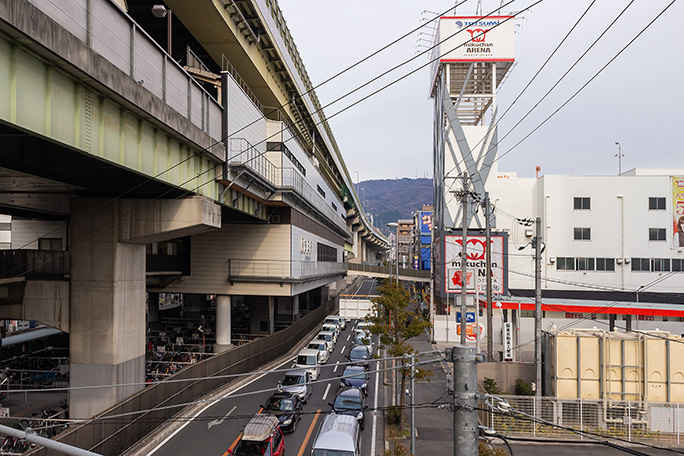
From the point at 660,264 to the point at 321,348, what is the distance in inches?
1425

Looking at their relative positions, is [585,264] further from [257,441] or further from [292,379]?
[257,441]

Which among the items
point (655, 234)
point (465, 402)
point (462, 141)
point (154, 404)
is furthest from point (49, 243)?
point (655, 234)

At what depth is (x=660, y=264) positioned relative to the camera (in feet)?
159

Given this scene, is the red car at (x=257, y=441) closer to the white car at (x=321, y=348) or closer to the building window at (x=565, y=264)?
the white car at (x=321, y=348)

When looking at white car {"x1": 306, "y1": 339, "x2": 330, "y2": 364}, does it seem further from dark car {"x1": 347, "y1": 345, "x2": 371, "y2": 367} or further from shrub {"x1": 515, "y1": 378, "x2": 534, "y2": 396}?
shrub {"x1": 515, "y1": 378, "x2": 534, "y2": 396}

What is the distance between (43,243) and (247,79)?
47.8 ft

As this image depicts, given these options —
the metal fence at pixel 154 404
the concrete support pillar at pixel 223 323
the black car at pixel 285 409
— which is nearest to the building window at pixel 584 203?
the metal fence at pixel 154 404

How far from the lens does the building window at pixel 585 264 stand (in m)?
49.1

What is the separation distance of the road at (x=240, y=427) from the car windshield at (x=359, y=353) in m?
4.64

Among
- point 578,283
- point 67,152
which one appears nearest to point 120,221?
point 67,152

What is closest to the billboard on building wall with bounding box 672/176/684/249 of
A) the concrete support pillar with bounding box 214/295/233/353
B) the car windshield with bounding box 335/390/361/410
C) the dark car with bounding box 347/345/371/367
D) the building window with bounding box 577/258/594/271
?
the building window with bounding box 577/258/594/271

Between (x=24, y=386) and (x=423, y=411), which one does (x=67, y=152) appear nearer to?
(x=423, y=411)

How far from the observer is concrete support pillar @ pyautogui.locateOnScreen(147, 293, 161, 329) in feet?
131

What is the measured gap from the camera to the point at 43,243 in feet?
90.1
